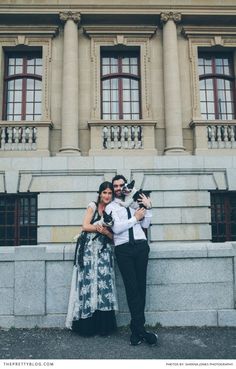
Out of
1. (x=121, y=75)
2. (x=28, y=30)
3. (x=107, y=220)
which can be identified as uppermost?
(x=28, y=30)

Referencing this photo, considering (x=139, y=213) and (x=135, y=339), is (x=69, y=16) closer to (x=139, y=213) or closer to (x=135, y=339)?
(x=139, y=213)

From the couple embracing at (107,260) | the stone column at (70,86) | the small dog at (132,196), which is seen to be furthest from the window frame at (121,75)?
the couple embracing at (107,260)

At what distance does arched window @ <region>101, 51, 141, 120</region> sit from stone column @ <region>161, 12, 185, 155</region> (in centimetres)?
121

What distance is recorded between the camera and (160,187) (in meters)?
12.3

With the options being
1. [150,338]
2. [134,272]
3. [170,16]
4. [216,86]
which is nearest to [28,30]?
[170,16]

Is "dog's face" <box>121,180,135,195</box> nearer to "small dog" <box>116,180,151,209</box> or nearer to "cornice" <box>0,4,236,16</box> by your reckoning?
"small dog" <box>116,180,151,209</box>

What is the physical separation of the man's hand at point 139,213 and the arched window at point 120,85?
8.84 metres

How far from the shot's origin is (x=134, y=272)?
5.09 m

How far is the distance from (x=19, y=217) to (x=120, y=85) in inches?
245

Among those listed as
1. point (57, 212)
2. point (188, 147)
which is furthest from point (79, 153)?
point (188, 147)

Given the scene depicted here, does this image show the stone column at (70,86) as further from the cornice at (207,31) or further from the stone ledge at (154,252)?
the stone ledge at (154,252)

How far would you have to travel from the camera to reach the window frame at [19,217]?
40.5 ft

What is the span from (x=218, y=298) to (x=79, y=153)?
789 cm

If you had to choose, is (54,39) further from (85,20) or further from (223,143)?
(223,143)
